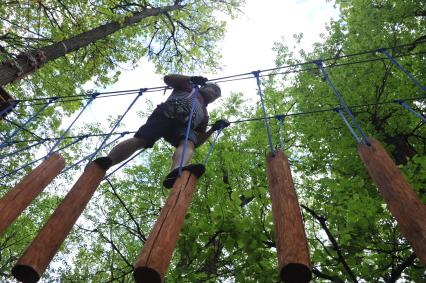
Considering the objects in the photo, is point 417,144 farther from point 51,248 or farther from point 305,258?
point 51,248

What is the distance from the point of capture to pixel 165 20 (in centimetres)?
951

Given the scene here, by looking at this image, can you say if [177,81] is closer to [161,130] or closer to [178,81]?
[178,81]

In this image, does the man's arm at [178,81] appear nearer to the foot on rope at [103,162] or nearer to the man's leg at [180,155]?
the man's leg at [180,155]

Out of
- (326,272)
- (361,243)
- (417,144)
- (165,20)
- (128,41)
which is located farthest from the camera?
(128,41)

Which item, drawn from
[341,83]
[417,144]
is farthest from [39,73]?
[417,144]

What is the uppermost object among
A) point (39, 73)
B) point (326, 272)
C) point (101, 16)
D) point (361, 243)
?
point (101, 16)

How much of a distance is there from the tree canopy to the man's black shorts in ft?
2.80

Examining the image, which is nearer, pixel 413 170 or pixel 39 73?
pixel 413 170

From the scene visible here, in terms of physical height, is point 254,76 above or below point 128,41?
below

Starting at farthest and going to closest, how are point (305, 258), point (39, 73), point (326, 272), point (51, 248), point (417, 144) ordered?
point (39, 73), point (417, 144), point (326, 272), point (51, 248), point (305, 258)

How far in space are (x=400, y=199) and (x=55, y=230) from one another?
1.79m

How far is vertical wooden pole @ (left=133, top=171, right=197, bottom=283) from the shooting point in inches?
54.3

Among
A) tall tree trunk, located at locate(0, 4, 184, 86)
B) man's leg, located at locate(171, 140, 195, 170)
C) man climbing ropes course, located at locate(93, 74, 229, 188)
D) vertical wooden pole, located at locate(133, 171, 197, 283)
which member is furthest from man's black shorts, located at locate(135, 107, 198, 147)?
tall tree trunk, located at locate(0, 4, 184, 86)

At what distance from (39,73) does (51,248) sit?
7.89 m
